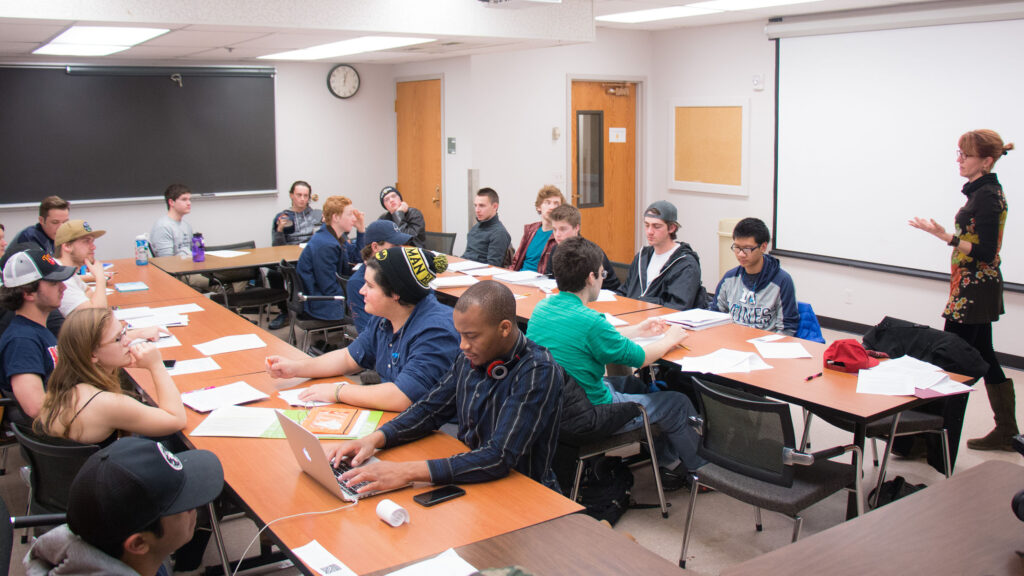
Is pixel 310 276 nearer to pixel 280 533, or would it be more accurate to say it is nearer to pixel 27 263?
pixel 27 263

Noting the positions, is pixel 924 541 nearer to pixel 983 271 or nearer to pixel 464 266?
pixel 983 271

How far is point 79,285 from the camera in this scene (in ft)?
16.1

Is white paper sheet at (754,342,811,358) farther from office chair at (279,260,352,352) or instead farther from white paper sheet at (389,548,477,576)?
office chair at (279,260,352,352)

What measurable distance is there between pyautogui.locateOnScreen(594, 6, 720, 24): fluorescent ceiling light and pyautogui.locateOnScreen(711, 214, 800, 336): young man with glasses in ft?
10.3

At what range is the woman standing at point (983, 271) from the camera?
177 inches

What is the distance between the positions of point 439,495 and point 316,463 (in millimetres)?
366

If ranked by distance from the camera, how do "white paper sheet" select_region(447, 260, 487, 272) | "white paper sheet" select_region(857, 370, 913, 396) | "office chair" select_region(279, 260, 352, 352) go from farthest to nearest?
"white paper sheet" select_region(447, 260, 487, 272), "office chair" select_region(279, 260, 352, 352), "white paper sheet" select_region(857, 370, 913, 396)

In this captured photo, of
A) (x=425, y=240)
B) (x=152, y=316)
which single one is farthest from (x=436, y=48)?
(x=152, y=316)

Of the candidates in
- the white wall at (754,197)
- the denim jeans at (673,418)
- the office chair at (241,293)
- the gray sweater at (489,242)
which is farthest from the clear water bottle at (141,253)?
the white wall at (754,197)

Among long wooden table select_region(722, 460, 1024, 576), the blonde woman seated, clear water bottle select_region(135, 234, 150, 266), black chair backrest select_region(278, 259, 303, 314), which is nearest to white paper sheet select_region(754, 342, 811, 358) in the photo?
long wooden table select_region(722, 460, 1024, 576)

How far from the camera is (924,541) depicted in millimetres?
1981

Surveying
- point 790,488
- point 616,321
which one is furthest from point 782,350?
point 790,488

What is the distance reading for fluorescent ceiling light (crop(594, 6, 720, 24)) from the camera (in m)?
6.84

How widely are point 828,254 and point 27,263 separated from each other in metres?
6.11
